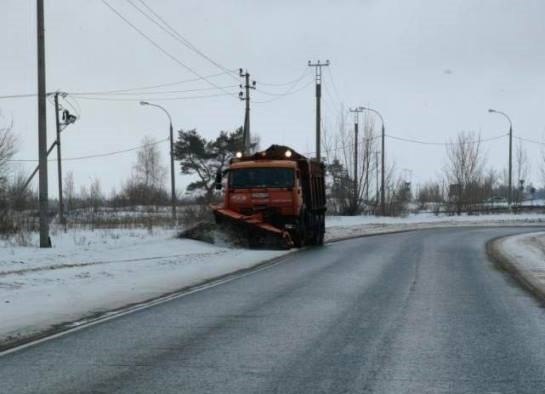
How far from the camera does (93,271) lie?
1541cm

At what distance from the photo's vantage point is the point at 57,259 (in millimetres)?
17812

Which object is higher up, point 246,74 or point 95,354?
point 246,74

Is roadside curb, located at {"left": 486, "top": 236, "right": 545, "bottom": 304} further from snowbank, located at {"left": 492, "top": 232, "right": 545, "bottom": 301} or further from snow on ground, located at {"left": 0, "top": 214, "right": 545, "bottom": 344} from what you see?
snow on ground, located at {"left": 0, "top": 214, "right": 545, "bottom": 344}

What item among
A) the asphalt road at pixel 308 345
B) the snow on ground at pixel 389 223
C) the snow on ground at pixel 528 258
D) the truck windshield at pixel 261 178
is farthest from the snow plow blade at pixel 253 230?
the snow on ground at pixel 389 223

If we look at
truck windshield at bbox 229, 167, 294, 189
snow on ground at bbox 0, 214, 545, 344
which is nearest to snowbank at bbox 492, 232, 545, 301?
snow on ground at bbox 0, 214, 545, 344

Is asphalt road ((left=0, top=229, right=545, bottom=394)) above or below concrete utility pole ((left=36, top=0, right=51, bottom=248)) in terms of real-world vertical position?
below

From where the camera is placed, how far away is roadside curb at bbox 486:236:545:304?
13.2 metres

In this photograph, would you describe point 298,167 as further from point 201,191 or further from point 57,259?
point 201,191

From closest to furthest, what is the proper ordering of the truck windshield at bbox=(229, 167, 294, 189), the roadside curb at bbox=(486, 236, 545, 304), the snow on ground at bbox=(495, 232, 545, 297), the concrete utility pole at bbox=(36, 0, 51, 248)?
the roadside curb at bbox=(486, 236, 545, 304) → the snow on ground at bbox=(495, 232, 545, 297) → the concrete utility pole at bbox=(36, 0, 51, 248) → the truck windshield at bbox=(229, 167, 294, 189)

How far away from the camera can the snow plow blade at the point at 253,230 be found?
23.8 m

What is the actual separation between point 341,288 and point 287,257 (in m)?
8.21

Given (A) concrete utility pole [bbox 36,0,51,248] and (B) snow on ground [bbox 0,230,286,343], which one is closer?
(B) snow on ground [bbox 0,230,286,343]

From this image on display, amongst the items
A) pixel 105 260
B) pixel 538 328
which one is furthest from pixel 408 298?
pixel 105 260

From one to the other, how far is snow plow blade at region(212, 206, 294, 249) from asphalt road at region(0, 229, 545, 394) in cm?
981
